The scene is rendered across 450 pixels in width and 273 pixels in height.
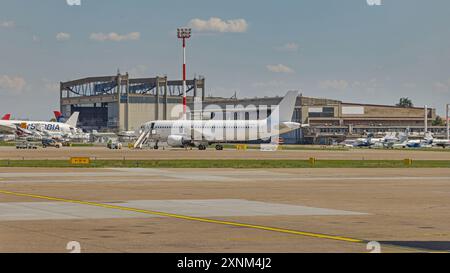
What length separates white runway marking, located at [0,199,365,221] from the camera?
89.4 ft

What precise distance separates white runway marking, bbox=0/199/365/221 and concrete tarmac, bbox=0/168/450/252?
0.13ft

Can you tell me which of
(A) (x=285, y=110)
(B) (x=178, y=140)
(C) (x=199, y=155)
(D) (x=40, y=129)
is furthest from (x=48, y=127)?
(C) (x=199, y=155)

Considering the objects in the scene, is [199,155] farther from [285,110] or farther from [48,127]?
[48,127]

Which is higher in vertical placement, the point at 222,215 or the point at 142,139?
the point at 142,139

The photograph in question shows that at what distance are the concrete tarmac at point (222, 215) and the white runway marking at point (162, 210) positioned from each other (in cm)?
4

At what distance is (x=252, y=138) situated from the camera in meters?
138

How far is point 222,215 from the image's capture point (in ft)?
91.5

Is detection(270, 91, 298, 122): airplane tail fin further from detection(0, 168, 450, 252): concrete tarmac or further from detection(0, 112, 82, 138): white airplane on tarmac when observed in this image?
detection(0, 168, 450, 252): concrete tarmac

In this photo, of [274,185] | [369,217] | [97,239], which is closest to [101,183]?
[274,185]

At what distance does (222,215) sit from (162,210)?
2977 mm

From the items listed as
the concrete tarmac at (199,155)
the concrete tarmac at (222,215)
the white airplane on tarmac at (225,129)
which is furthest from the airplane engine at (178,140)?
the concrete tarmac at (222,215)

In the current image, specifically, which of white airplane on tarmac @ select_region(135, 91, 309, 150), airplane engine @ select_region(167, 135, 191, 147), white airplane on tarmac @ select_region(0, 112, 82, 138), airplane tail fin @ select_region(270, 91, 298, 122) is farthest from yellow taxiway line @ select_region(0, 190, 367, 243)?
white airplane on tarmac @ select_region(0, 112, 82, 138)
